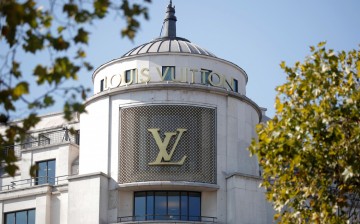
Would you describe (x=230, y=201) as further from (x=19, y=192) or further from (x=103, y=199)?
(x=19, y=192)

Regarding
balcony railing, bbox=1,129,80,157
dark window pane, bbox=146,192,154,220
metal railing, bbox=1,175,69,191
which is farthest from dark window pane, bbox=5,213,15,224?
dark window pane, bbox=146,192,154,220

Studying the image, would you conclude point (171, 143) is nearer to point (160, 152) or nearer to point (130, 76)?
point (160, 152)

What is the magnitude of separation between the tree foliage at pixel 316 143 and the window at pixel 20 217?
29.3 m

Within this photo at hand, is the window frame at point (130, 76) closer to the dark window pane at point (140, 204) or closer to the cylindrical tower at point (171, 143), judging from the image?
the cylindrical tower at point (171, 143)

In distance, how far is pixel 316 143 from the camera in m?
30.5

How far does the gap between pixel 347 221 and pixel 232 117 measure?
27.5m

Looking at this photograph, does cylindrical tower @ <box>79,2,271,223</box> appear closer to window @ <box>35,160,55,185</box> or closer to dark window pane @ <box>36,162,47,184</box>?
window @ <box>35,160,55,185</box>

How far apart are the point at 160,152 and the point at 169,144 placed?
0.73 metres

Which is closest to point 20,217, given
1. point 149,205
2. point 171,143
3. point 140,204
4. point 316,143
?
point 140,204

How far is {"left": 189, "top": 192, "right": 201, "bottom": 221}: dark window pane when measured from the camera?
54812 millimetres

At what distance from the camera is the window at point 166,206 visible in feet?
178

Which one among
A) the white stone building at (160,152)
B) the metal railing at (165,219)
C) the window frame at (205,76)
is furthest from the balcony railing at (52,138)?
the window frame at (205,76)

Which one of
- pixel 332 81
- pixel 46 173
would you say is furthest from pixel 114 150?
pixel 332 81

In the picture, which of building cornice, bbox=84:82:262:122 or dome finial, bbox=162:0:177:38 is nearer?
building cornice, bbox=84:82:262:122
